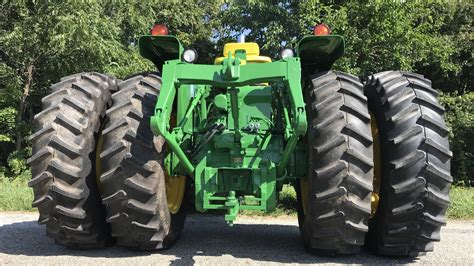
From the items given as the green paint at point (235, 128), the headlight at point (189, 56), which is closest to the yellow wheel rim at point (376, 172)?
the green paint at point (235, 128)

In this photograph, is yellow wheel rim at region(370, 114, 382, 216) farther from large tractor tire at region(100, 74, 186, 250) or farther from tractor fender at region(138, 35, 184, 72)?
tractor fender at region(138, 35, 184, 72)

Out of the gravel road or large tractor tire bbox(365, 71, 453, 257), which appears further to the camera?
the gravel road

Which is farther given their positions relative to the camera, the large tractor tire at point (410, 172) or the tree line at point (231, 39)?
the tree line at point (231, 39)

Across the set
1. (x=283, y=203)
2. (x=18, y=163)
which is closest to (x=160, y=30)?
(x=283, y=203)

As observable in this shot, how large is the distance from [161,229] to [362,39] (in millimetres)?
9788

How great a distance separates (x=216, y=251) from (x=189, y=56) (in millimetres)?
1998

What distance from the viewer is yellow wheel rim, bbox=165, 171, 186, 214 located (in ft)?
17.5

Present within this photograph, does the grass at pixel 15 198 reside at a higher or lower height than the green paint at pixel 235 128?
lower

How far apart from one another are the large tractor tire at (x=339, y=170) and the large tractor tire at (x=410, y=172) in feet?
0.98

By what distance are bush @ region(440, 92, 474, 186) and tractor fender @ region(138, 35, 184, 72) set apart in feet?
37.2

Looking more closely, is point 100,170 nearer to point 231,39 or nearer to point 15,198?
point 15,198

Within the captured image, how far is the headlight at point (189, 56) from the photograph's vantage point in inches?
193

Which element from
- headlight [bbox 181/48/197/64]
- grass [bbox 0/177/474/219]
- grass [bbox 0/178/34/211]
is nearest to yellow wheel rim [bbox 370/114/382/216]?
headlight [bbox 181/48/197/64]

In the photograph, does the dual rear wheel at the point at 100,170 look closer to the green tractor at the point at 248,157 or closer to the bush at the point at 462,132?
the green tractor at the point at 248,157
